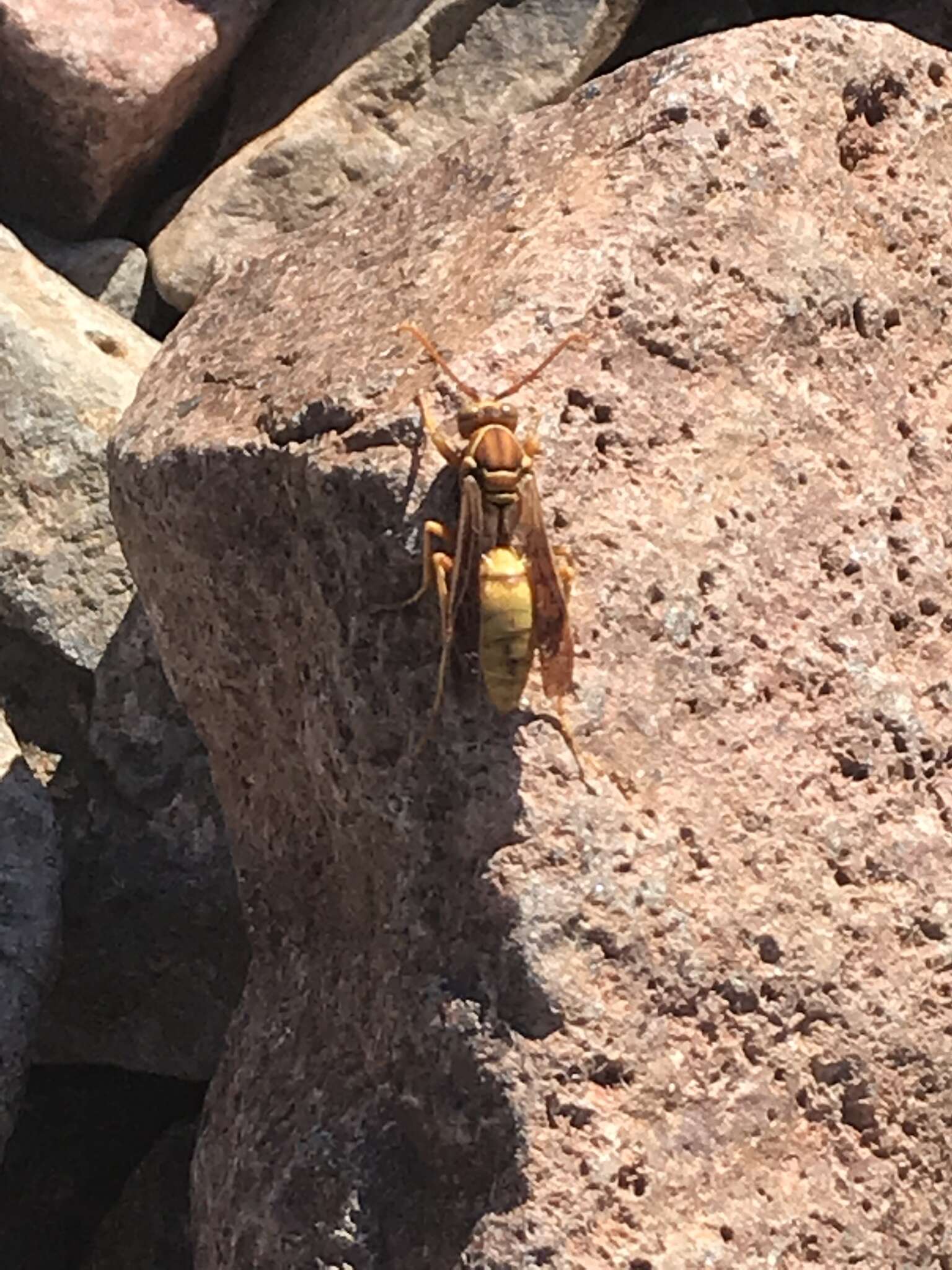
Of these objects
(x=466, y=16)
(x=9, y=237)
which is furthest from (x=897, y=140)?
(x=9, y=237)

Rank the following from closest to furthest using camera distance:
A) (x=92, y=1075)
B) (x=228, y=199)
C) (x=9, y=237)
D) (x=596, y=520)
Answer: (x=596, y=520) → (x=92, y=1075) → (x=9, y=237) → (x=228, y=199)

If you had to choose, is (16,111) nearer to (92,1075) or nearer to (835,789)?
(92,1075)

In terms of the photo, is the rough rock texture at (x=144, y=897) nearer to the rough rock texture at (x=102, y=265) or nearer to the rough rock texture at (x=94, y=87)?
the rough rock texture at (x=102, y=265)

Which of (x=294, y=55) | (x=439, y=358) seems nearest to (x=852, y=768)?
(x=439, y=358)

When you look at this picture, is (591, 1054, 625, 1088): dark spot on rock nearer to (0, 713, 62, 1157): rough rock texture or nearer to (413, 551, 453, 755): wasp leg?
(413, 551, 453, 755): wasp leg

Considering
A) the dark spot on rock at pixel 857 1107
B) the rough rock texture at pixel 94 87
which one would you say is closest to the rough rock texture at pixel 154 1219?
the dark spot on rock at pixel 857 1107
